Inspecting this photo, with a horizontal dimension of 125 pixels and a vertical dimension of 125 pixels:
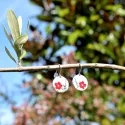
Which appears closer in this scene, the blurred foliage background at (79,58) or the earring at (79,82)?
the earring at (79,82)

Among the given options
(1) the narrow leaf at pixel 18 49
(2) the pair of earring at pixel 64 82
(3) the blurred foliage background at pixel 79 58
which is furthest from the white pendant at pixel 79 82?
(3) the blurred foliage background at pixel 79 58

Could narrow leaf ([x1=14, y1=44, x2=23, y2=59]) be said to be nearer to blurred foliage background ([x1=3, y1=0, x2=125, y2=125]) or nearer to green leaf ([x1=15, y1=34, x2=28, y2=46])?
green leaf ([x1=15, y1=34, x2=28, y2=46])

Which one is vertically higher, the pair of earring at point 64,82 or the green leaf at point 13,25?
the green leaf at point 13,25

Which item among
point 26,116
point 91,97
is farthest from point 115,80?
point 26,116

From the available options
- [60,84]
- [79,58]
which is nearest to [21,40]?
[60,84]

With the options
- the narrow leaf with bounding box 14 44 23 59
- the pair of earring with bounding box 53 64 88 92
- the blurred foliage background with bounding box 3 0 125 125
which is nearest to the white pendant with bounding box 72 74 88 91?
the pair of earring with bounding box 53 64 88 92

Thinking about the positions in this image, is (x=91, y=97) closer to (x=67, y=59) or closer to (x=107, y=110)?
(x=107, y=110)

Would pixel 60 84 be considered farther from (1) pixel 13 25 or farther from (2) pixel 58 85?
(1) pixel 13 25

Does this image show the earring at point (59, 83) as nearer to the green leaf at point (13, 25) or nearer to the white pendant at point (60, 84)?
the white pendant at point (60, 84)
